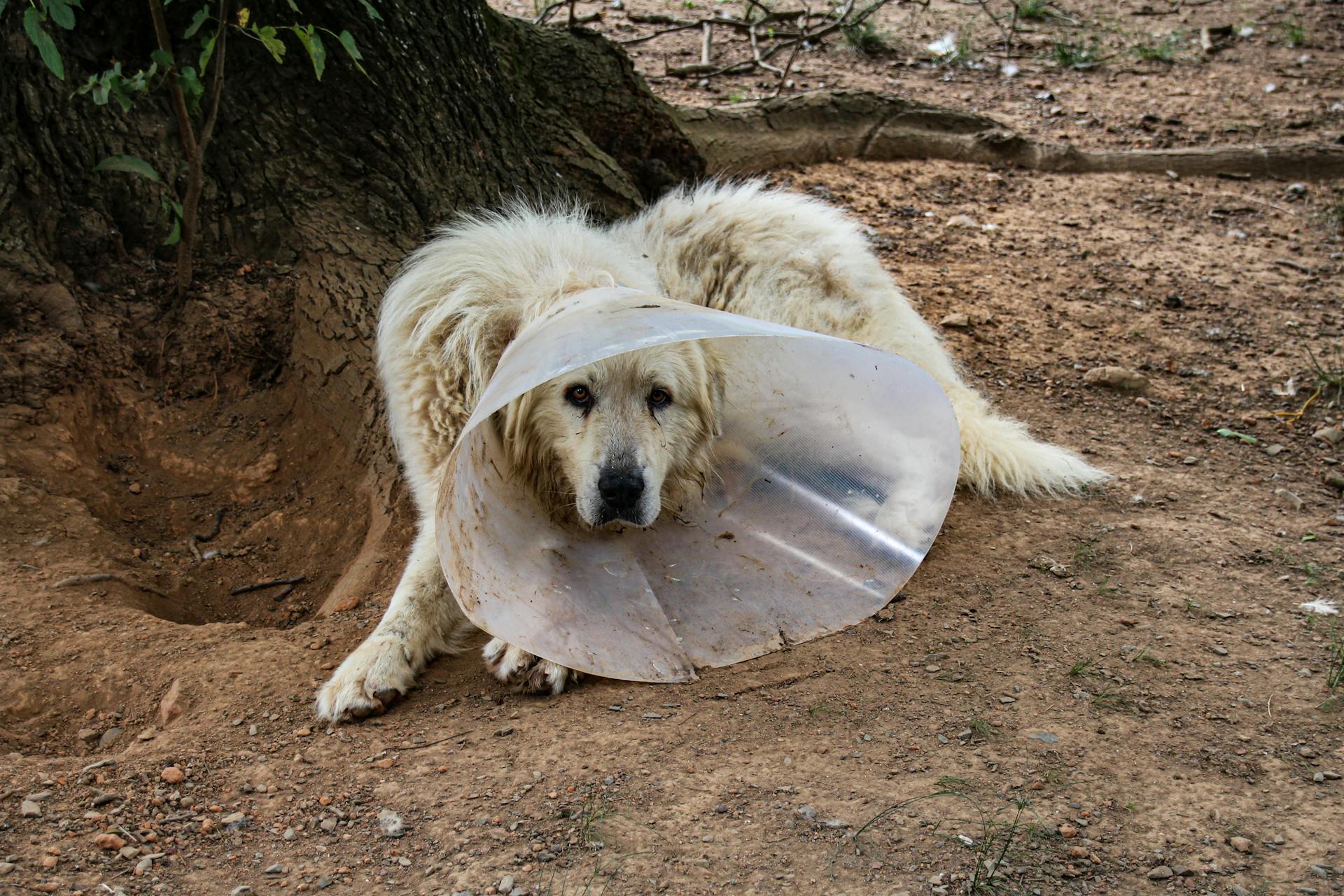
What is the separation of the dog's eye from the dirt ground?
2.98 ft

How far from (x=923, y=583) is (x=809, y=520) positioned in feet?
1.53

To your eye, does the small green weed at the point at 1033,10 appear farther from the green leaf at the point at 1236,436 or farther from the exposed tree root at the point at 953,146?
the green leaf at the point at 1236,436

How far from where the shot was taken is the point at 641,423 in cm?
330

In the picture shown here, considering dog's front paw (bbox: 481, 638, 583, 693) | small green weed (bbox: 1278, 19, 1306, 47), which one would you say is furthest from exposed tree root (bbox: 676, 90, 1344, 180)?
dog's front paw (bbox: 481, 638, 583, 693)

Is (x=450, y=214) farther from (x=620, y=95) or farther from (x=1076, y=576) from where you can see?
(x=1076, y=576)

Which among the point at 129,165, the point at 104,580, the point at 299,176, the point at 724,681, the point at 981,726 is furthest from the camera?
the point at 299,176

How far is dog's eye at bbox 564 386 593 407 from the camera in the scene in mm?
3315

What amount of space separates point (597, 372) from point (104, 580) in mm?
1948

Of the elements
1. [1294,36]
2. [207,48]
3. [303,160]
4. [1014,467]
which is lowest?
[1014,467]

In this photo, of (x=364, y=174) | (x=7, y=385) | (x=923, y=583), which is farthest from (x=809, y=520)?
(x=7, y=385)

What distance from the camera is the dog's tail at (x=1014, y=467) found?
Answer: 4270 mm

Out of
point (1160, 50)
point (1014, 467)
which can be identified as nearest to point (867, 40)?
point (1160, 50)

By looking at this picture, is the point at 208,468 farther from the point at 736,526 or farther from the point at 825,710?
the point at 825,710

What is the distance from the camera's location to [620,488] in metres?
3.16
